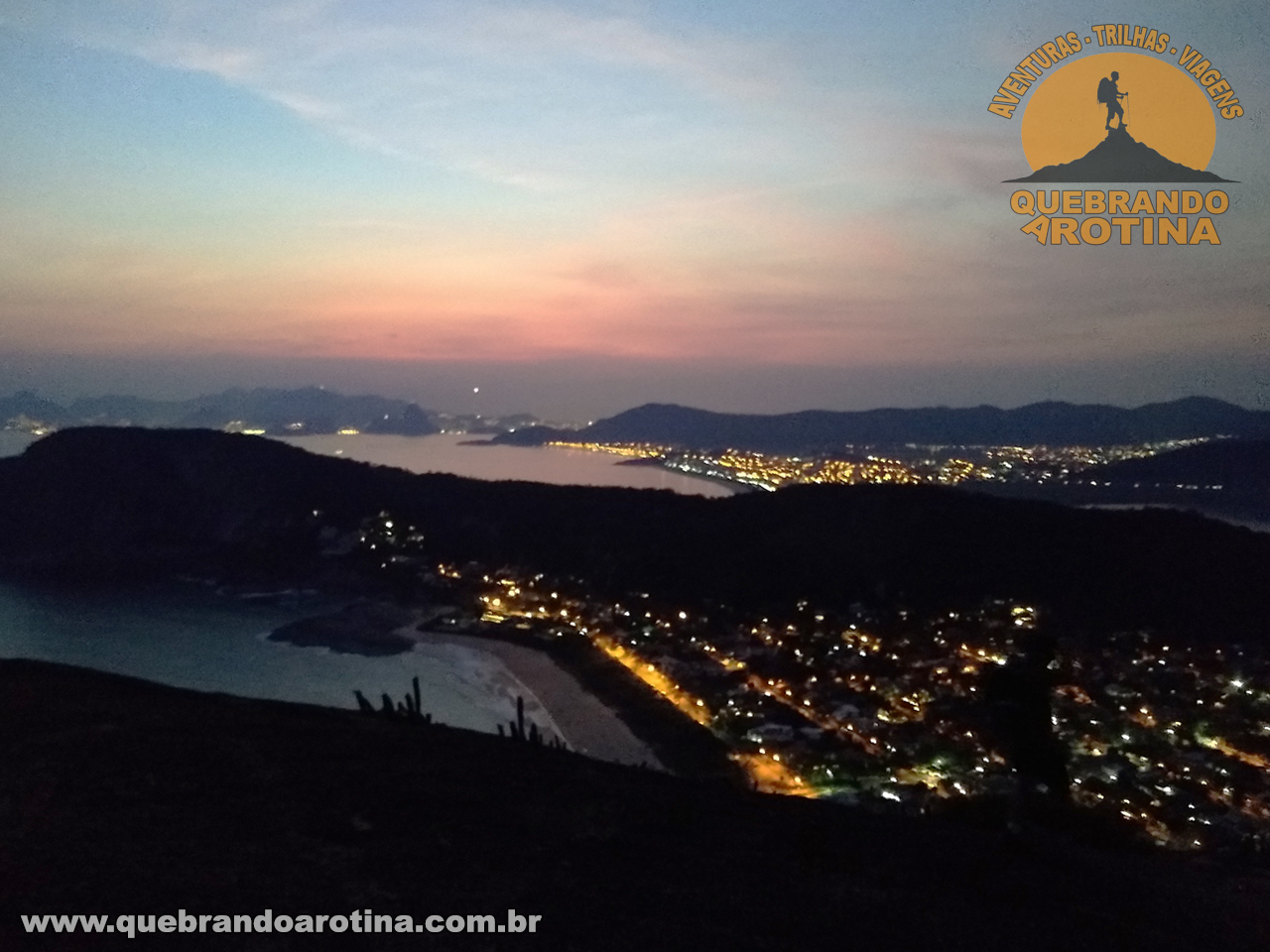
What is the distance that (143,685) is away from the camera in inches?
324

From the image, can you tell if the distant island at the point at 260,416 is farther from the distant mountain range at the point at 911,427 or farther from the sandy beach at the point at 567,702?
the sandy beach at the point at 567,702

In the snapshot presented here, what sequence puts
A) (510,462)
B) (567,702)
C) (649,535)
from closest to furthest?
1. (567,702)
2. (649,535)
3. (510,462)

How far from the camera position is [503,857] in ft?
15.8

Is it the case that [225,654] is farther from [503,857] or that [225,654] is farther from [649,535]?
[503,857]

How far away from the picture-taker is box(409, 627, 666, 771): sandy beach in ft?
58.0

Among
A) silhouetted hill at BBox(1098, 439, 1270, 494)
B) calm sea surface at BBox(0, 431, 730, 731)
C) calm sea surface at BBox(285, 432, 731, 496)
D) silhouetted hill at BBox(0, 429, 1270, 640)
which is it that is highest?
silhouetted hill at BBox(1098, 439, 1270, 494)

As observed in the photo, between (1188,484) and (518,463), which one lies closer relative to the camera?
(1188,484)

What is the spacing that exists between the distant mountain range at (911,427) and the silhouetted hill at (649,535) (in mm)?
35292

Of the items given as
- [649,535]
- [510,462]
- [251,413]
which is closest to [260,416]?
[251,413]

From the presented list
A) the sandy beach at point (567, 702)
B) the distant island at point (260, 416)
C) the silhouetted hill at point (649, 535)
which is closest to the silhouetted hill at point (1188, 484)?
the silhouetted hill at point (649, 535)

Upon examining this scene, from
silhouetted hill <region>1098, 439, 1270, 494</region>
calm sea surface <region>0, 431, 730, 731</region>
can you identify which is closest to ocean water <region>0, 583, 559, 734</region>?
calm sea surface <region>0, 431, 730, 731</region>

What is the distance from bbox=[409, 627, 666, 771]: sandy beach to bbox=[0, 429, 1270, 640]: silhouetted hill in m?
8.19

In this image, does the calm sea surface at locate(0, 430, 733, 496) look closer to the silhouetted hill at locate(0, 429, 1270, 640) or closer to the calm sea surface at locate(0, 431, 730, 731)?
the silhouetted hill at locate(0, 429, 1270, 640)

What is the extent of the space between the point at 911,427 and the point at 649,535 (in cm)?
7684
